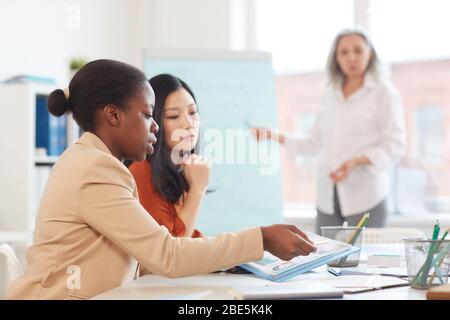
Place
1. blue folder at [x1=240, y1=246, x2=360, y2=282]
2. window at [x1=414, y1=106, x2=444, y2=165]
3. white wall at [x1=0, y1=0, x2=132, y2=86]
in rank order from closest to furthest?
blue folder at [x1=240, y1=246, x2=360, y2=282] < white wall at [x1=0, y1=0, x2=132, y2=86] < window at [x1=414, y1=106, x2=444, y2=165]

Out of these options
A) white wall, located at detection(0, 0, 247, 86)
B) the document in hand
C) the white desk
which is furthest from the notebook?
white wall, located at detection(0, 0, 247, 86)

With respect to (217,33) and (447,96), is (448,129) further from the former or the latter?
(217,33)

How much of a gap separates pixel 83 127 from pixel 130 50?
8.52ft

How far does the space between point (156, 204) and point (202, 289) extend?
66 centimetres

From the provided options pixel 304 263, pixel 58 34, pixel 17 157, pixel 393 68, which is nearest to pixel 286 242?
pixel 304 263

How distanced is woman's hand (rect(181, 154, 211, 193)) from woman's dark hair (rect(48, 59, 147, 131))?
2.01ft

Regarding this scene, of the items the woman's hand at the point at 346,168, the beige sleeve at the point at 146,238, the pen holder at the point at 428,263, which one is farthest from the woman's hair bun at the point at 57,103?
the woman's hand at the point at 346,168

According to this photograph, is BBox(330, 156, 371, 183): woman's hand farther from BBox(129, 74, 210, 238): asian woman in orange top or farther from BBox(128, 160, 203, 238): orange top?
BBox(128, 160, 203, 238): orange top

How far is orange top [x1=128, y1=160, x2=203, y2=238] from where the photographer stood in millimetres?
1798

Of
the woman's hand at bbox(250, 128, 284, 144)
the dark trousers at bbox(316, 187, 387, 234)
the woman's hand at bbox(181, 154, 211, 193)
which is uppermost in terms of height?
the woman's hand at bbox(250, 128, 284, 144)

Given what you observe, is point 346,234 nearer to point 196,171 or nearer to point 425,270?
point 425,270

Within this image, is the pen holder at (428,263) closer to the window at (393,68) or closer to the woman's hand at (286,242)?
the woman's hand at (286,242)

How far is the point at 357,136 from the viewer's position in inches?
121
